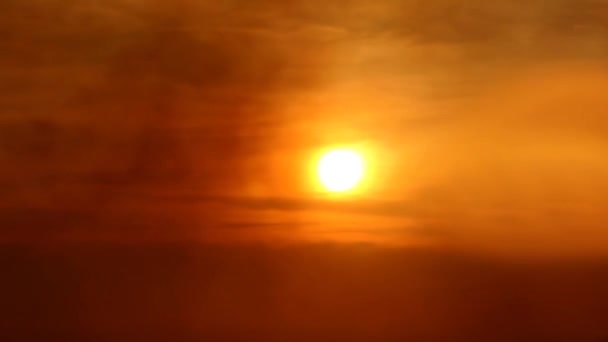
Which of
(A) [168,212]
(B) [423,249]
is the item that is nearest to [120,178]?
(A) [168,212]

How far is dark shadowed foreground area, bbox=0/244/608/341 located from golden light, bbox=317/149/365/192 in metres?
0.14

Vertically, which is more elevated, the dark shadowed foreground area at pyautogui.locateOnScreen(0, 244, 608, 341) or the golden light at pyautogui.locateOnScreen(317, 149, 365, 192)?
the golden light at pyautogui.locateOnScreen(317, 149, 365, 192)

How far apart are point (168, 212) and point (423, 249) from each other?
0.51 m

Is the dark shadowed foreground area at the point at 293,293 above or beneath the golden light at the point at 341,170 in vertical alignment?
beneath

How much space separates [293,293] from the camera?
2039 mm

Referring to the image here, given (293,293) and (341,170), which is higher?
(341,170)

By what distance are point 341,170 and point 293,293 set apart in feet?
0.91

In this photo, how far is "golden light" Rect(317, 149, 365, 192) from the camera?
2.12 meters

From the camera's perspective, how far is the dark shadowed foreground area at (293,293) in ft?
6.53

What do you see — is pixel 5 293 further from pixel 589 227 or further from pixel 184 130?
pixel 589 227

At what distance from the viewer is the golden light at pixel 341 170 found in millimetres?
2119

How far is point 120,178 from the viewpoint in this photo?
2.07 metres

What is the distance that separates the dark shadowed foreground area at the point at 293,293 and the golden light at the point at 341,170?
0.14 metres

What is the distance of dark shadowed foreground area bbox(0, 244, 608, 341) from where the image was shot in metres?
1.99
